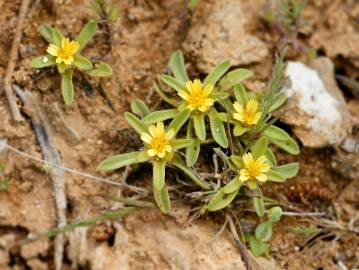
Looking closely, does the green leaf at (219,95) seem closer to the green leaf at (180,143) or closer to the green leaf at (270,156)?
the green leaf at (180,143)

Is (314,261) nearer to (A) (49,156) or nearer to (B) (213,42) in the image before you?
(B) (213,42)

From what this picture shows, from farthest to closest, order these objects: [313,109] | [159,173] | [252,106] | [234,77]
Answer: [313,109] < [234,77] < [252,106] < [159,173]

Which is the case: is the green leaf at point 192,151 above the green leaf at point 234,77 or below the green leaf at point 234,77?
below

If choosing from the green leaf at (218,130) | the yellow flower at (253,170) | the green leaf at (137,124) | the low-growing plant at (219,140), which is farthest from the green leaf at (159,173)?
the yellow flower at (253,170)

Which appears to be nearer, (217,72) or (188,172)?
(188,172)

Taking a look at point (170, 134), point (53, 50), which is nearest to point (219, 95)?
point (170, 134)

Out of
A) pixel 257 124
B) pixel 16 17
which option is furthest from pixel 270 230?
pixel 16 17

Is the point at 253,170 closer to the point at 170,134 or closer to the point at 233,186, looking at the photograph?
the point at 233,186
